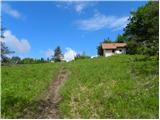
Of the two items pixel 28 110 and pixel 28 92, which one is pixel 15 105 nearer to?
pixel 28 110

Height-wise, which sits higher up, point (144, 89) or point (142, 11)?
point (142, 11)

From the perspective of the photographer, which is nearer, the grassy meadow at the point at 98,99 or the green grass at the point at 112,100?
the green grass at the point at 112,100

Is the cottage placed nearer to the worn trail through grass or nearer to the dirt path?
the worn trail through grass

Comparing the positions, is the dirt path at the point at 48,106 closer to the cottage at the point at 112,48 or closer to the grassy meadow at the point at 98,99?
the grassy meadow at the point at 98,99

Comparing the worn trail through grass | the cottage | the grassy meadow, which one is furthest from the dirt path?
the cottage

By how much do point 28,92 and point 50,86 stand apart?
405cm

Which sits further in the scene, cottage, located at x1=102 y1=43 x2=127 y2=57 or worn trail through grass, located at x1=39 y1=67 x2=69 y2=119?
cottage, located at x1=102 y1=43 x2=127 y2=57

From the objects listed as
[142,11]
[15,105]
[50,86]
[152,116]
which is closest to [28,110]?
[15,105]

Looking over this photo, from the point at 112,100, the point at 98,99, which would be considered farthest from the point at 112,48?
the point at 112,100

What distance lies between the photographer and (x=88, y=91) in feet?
76.1

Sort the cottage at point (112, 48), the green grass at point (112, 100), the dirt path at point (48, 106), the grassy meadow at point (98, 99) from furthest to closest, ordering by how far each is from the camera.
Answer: the cottage at point (112, 48), the dirt path at point (48, 106), the grassy meadow at point (98, 99), the green grass at point (112, 100)

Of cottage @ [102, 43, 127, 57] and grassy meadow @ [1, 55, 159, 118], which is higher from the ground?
cottage @ [102, 43, 127, 57]

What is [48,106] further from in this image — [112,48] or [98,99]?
[112,48]

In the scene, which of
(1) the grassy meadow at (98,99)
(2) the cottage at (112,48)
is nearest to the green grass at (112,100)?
(1) the grassy meadow at (98,99)
